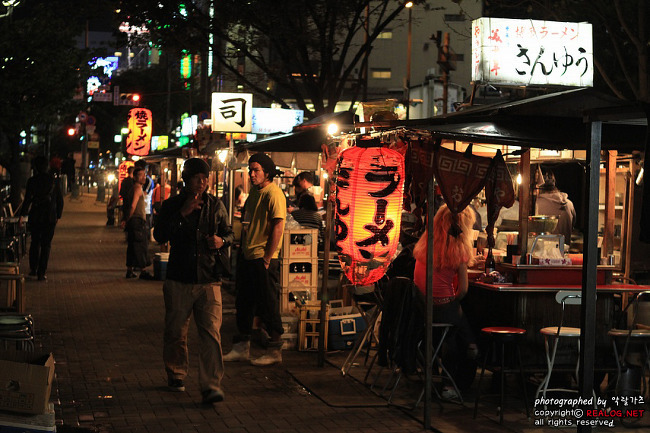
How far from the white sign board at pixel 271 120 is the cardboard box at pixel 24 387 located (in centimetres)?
1637

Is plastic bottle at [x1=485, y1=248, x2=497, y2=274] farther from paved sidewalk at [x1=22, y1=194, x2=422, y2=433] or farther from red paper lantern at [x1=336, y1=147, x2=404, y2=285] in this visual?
paved sidewalk at [x1=22, y1=194, x2=422, y2=433]

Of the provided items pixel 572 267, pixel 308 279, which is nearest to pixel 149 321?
pixel 308 279

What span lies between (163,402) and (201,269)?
1315 millimetres

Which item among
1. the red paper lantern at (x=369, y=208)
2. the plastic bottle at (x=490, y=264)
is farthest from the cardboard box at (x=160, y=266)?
the plastic bottle at (x=490, y=264)

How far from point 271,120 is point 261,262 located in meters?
12.6

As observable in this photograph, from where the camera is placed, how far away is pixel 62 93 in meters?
35.7

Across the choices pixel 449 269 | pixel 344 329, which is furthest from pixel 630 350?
pixel 344 329

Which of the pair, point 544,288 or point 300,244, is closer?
point 544,288

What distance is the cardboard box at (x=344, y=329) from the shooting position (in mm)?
10898

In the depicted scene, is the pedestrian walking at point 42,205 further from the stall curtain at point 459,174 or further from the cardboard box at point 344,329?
the stall curtain at point 459,174

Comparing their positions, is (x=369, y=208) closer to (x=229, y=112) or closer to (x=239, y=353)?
(x=239, y=353)

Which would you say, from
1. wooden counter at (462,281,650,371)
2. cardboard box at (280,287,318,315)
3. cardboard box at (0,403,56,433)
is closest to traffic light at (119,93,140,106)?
cardboard box at (280,287,318,315)

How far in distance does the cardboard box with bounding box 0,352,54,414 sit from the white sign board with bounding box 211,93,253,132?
12.1m

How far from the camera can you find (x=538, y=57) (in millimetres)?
12211
